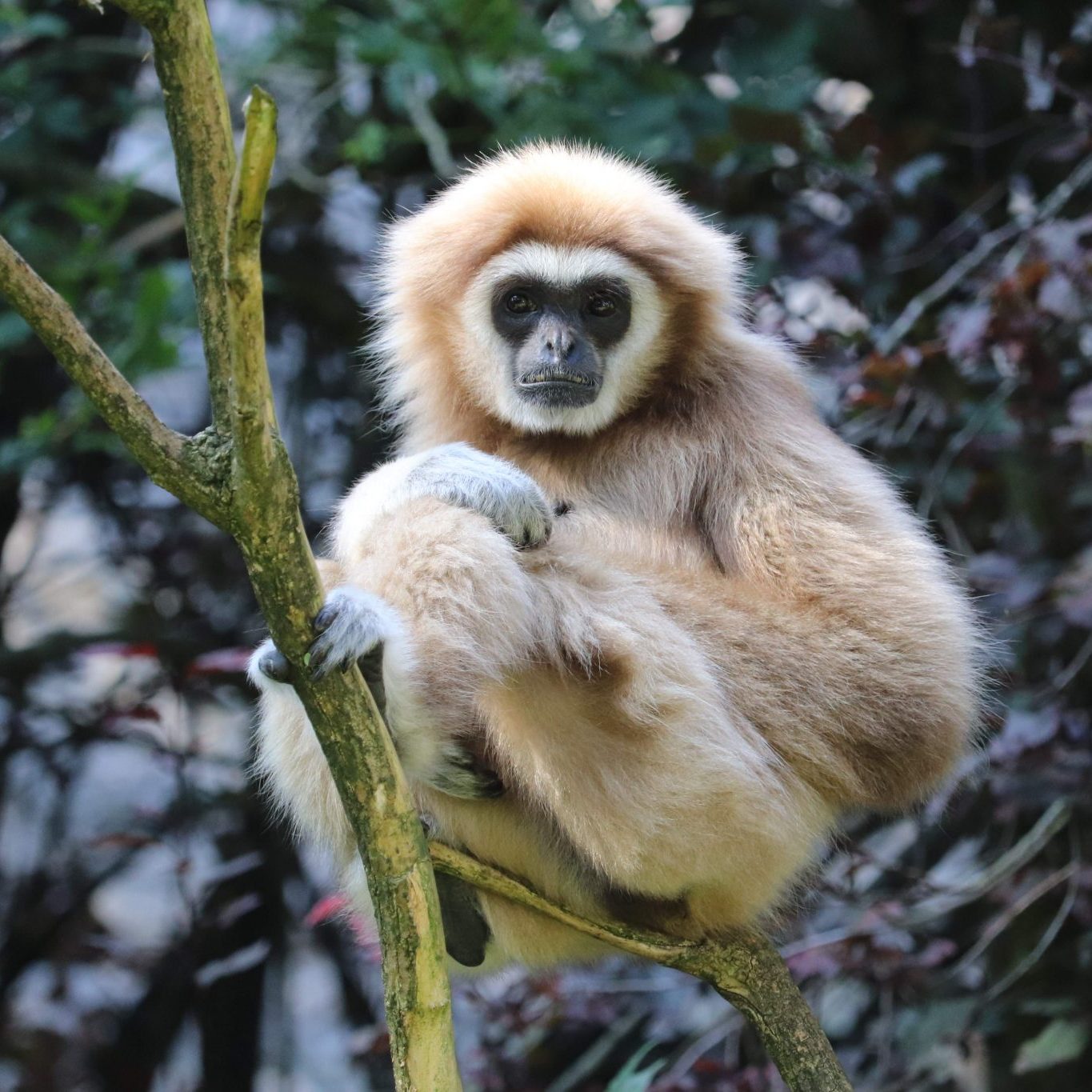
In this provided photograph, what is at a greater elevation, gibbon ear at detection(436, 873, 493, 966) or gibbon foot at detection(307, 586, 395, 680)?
gibbon foot at detection(307, 586, 395, 680)

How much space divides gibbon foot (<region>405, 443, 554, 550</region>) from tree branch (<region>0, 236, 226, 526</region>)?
0.74 meters

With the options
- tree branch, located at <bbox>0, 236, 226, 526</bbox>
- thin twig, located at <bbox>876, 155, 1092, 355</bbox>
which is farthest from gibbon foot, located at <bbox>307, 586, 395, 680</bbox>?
thin twig, located at <bbox>876, 155, 1092, 355</bbox>

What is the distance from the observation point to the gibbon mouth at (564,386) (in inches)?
125

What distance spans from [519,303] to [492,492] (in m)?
0.96

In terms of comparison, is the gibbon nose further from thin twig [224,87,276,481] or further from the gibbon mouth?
thin twig [224,87,276,481]

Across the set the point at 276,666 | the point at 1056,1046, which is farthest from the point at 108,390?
the point at 1056,1046

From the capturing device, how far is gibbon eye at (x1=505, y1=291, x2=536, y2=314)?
335cm

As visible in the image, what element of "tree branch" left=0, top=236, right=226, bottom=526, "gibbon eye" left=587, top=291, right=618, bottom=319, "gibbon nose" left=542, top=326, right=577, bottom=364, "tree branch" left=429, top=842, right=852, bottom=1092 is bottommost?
"tree branch" left=429, top=842, right=852, bottom=1092

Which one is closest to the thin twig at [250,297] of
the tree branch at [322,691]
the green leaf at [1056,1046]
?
the tree branch at [322,691]

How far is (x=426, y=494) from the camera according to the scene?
2.61m

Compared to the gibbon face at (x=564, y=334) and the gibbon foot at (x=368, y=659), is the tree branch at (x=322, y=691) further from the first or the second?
the gibbon face at (x=564, y=334)

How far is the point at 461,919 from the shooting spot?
9.02ft

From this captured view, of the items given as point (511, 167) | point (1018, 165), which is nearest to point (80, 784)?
point (511, 167)

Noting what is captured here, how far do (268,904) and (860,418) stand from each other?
11.1ft
